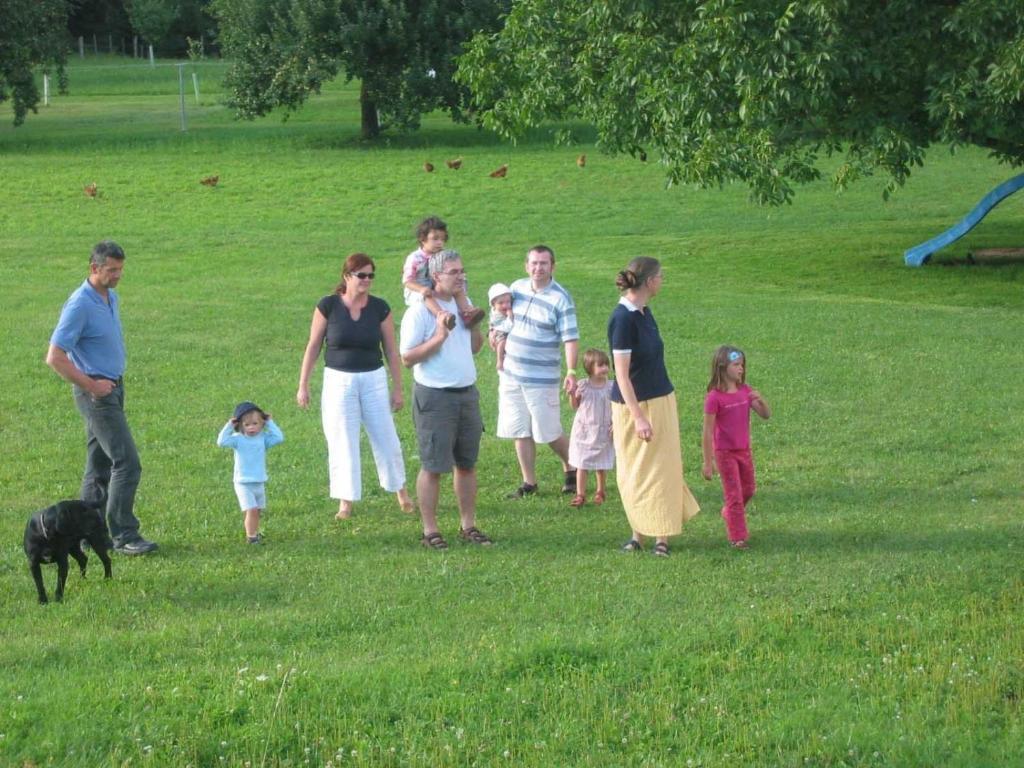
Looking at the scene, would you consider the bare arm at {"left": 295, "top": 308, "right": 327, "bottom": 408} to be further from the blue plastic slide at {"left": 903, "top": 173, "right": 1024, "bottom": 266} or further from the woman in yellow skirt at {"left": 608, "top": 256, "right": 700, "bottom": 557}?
the blue plastic slide at {"left": 903, "top": 173, "right": 1024, "bottom": 266}

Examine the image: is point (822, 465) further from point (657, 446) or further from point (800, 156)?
point (800, 156)

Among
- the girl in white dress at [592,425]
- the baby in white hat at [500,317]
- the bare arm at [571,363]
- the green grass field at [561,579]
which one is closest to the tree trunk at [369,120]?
the green grass field at [561,579]

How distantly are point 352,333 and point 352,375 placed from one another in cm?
32

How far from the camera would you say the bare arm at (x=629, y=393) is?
9047 millimetres

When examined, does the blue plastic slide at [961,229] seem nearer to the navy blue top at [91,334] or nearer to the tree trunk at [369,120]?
the navy blue top at [91,334]

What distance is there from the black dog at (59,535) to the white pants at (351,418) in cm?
230

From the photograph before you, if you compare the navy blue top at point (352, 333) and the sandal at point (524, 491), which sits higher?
the navy blue top at point (352, 333)

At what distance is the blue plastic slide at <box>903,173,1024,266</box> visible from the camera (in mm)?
25922

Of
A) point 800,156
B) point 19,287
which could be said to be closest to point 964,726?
point 800,156

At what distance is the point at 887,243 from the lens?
2886 cm

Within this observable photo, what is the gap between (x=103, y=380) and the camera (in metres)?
9.31

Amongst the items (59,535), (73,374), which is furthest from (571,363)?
(59,535)

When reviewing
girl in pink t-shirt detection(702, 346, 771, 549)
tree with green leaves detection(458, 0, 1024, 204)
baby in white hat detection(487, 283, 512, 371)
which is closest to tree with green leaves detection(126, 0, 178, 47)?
tree with green leaves detection(458, 0, 1024, 204)

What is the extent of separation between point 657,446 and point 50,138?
3981cm
